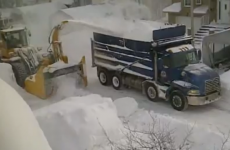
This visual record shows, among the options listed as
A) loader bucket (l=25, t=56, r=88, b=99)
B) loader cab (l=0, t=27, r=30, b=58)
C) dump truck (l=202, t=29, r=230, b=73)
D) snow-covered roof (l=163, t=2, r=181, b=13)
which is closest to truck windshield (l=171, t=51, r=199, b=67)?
dump truck (l=202, t=29, r=230, b=73)

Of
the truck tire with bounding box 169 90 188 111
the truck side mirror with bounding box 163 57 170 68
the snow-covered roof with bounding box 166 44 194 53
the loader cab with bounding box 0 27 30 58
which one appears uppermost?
the loader cab with bounding box 0 27 30 58

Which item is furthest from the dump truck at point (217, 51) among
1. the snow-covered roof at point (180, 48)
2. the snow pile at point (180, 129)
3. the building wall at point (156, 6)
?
the building wall at point (156, 6)

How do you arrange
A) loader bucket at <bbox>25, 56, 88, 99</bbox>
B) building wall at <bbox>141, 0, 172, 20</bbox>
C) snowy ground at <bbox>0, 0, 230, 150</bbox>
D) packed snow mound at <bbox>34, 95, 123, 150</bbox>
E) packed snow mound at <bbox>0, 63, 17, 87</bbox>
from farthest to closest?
building wall at <bbox>141, 0, 172, 20</bbox> → packed snow mound at <bbox>0, 63, 17, 87</bbox> → loader bucket at <bbox>25, 56, 88, 99</bbox> → snowy ground at <bbox>0, 0, 230, 150</bbox> → packed snow mound at <bbox>34, 95, 123, 150</bbox>

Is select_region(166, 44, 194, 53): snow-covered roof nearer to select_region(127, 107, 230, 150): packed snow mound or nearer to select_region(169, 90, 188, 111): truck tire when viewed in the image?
select_region(169, 90, 188, 111): truck tire

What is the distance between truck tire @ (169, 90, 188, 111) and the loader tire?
115 inches

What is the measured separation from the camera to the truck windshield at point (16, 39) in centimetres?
833

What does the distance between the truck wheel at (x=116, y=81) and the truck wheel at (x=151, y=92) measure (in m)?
0.73

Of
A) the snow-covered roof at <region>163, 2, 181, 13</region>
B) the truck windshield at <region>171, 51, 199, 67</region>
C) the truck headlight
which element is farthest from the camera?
the snow-covered roof at <region>163, 2, 181, 13</region>

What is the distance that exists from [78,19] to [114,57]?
12.5ft

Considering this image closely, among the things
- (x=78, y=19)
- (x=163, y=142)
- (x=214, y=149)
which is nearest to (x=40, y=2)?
(x=78, y=19)

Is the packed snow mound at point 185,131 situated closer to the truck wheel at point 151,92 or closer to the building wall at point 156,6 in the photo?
the truck wheel at point 151,92

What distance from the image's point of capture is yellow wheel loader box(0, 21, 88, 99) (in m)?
7.56

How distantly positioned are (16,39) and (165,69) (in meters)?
3.18

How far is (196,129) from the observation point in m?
5.29
